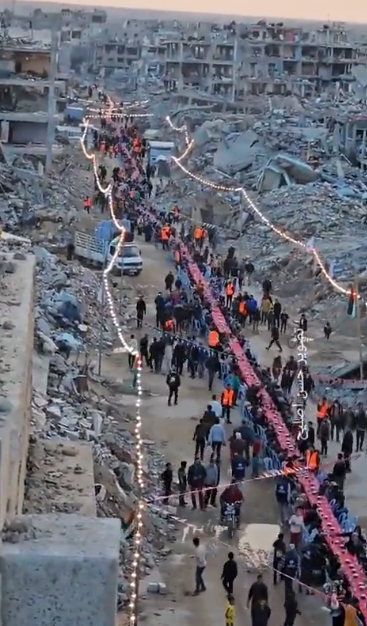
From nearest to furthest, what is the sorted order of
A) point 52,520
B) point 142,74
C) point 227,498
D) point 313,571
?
point 52,520 < point 313,571 < point 227,498 < point 142,74

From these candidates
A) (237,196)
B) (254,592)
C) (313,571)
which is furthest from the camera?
(237,196)

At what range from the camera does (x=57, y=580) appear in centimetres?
478

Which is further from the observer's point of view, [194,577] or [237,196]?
[237,196]

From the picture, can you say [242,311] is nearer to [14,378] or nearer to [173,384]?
[173,384]

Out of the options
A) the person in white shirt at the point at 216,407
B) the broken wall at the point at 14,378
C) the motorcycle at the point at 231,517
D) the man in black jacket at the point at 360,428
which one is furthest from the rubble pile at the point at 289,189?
the broken wall at the point at 14,378

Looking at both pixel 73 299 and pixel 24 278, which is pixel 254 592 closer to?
pixel 24 278

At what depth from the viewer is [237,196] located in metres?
39.7

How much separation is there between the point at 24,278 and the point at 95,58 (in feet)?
313

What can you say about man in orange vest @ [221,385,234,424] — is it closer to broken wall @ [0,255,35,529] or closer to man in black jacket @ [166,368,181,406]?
man in black jacket @ [166,368,181,406]

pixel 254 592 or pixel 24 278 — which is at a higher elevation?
pixel 24 278

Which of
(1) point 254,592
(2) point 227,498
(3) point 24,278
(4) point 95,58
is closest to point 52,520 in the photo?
(3) point 24,278

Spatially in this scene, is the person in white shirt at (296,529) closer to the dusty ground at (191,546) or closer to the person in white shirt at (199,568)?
the dusty ground at (191,546)

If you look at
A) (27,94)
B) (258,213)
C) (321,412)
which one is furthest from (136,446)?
(27,94)

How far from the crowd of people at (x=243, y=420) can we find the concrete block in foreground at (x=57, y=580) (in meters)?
6.25
